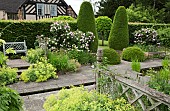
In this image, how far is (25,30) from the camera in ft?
33.4

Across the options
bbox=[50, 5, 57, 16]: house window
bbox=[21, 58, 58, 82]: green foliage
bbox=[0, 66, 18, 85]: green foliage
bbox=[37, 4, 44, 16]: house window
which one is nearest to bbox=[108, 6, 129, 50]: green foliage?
bbox=[21, 58, 58, 82]: green foliage

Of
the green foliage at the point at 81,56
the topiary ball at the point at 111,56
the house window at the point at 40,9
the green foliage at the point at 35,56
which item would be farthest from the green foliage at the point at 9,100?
the house window at the point at 40,9

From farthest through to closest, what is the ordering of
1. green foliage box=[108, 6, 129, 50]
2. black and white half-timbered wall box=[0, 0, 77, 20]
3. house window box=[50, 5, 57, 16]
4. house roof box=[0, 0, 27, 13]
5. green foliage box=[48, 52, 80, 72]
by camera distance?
1. house roof box=[0, 0, 27, 13]
2. house window box=[50, 5, 57, 16]
3. black and white half-timbered wall box=[0, 0, 77, 20]
4. green foliage box=[108, 6, 129, 50]
5. green foliage box=[48, 52, 80, 72]

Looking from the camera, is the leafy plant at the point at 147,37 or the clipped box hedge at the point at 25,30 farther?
the leafy plant at the point at 147,37

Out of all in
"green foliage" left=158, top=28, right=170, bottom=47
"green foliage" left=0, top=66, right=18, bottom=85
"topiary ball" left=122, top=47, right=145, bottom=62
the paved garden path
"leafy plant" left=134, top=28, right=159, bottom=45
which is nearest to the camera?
the paved garden path

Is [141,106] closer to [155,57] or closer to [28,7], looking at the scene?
[155,57]

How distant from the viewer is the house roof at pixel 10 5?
26145 millimetres

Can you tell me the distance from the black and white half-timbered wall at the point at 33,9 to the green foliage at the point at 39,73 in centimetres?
1812

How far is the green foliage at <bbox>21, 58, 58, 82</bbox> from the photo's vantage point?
6.37m

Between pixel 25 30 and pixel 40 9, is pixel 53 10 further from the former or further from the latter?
pixel 25 30

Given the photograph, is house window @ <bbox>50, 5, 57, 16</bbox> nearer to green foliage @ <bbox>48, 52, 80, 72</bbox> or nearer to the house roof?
the house roof

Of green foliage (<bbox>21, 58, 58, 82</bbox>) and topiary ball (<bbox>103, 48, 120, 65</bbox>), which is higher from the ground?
topiary ball (<bbox>103, 48, 120, 65</bbox>)

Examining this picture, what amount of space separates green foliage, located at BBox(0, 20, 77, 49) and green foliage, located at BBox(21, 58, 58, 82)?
381 cm

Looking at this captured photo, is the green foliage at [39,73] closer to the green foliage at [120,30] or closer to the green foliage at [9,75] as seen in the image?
the green foliage at [9,75]
